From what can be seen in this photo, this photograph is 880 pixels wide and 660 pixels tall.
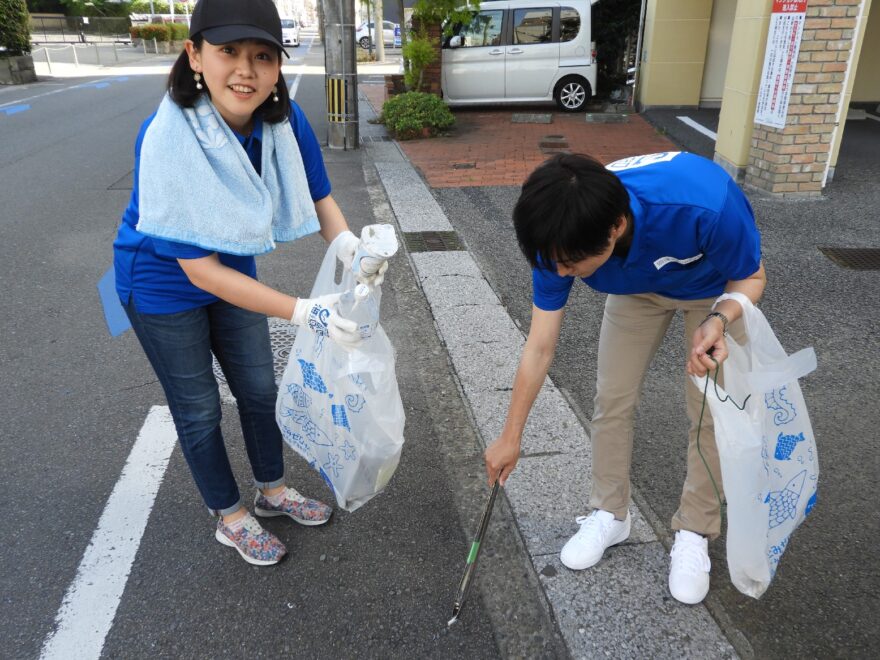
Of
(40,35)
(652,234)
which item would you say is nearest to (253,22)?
(652,234)

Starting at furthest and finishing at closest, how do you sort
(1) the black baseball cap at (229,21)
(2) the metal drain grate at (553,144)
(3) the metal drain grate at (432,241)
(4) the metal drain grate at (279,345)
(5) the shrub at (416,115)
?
(5) the shrub at (416,115) < (2) the metal drain grate at (553,144) < (3) the metal drain grate at (432,241) < (4) the metal drain grate at (279,345) < (1) the black baseball cap at (229,21)

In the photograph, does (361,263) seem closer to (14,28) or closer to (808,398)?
(808,398)

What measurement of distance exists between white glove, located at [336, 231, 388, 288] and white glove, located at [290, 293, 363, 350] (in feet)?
0.38

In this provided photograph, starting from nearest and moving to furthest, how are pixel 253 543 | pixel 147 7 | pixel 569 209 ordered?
pixel 569 209 < pixel 253 543 < pixel 147 7

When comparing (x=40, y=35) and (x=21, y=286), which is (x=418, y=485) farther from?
(x=40, y=35)

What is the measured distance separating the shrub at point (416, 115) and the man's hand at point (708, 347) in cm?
926

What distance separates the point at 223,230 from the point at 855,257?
197 inches

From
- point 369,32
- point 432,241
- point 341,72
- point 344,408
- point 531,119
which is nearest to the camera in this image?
point 344,408

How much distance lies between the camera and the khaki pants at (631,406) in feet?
6.71

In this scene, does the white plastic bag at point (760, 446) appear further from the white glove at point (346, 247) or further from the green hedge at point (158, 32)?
the green hedge at point (158, 32)

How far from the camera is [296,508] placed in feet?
8.25

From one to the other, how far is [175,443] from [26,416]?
2.61 feet

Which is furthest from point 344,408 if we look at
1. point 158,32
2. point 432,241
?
point 158,32

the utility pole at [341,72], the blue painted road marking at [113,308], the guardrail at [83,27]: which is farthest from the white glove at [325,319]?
the guardrail at [83,27]
